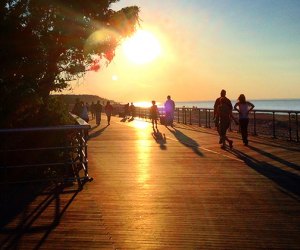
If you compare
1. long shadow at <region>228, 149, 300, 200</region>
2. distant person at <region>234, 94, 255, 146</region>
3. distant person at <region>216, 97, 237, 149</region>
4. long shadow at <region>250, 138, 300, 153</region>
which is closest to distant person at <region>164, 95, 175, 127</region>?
long shadow at <region>250, 138, 300, 153</region>

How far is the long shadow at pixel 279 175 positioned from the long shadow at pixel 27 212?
12.4 ft

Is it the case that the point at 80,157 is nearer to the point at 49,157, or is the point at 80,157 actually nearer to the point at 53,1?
the point at 49,157

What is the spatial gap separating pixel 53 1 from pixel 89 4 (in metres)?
1.65

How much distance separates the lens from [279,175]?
9.26m

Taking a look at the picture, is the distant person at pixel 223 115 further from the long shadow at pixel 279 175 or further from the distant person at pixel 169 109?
the distant person at pixel 169 109

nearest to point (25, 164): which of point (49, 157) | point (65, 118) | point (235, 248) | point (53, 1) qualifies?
point (49, 157)

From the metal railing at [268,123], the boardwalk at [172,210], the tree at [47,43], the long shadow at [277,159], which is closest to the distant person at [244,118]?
the long shadow at [277,159]

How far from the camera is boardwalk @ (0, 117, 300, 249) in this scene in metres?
5.11

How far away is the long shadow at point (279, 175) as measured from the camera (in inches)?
310

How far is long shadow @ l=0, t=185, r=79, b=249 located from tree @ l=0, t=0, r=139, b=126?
1736mm

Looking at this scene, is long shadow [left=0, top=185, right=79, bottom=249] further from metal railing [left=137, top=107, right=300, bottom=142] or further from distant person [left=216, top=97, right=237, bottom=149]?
metal railing [left=137, top=107, right=300, bottom=142]

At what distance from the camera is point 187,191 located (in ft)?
25.6

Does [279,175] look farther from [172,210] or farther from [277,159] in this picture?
[172,210]

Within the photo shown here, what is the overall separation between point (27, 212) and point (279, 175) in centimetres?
530
